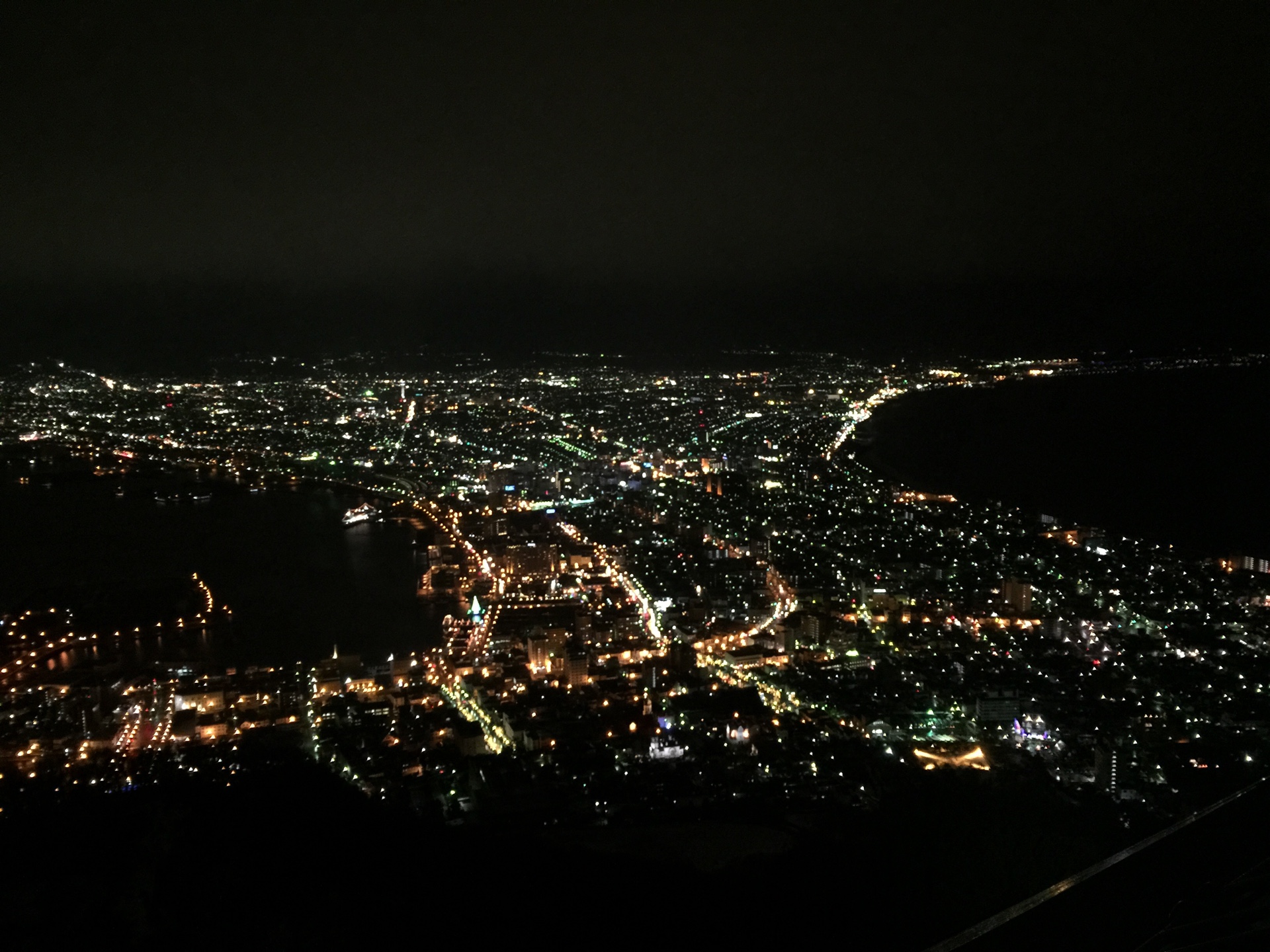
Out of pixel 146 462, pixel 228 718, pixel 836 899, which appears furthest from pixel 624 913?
pixel 146 462

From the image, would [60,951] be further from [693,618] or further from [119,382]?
[119,382]

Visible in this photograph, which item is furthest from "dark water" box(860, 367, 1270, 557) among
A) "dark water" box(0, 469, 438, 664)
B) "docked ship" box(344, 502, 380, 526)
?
"dark water" box(0, 469, 438, 664)

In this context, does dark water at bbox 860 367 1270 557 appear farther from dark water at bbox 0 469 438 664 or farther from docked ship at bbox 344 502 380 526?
dark water at bbox 0 469 438 664

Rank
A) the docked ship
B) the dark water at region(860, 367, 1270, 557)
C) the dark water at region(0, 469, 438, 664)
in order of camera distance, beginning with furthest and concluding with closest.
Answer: the dark water at region(860, 367, 1270, 557) → the docked ship → the dark water at region(0, 469, 438, 664)

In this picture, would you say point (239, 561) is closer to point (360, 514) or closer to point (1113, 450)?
point (360, 514)

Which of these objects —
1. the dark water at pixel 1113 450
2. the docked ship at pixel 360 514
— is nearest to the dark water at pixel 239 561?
the docked ship at pixel 360 514

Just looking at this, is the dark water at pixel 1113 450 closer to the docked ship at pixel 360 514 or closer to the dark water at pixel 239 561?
the docked ship at pixel 360 514
